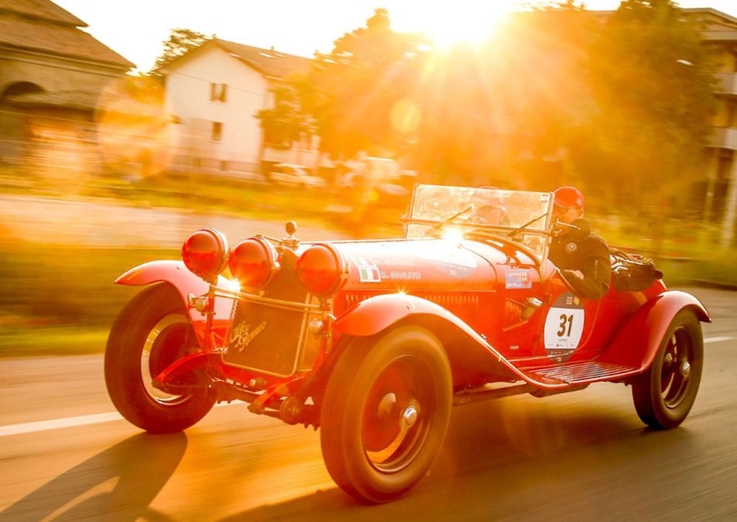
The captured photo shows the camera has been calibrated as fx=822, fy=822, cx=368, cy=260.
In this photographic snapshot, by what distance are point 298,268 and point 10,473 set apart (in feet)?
5.47

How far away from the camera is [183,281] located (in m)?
4.67

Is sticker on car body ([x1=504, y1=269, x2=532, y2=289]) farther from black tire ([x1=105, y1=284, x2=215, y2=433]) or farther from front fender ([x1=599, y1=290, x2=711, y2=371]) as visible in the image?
black tire ([x1=105, y1=284, x2=215, y2=433])

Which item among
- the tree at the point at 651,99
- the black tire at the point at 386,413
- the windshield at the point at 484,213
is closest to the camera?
the black tire at the point at 386,413

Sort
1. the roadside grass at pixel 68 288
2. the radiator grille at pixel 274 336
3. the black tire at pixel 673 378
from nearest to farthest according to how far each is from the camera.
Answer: the radiator grille at pixel 274 336, the black tire at pixel 673 378, the roadside grass at pixel 68 288

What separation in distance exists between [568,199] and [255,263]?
2624 millimetres

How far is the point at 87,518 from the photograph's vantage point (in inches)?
136

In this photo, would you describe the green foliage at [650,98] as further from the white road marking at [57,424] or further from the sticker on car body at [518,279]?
the white road marking at [57,424]

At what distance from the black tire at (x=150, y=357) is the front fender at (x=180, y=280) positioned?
9 cm

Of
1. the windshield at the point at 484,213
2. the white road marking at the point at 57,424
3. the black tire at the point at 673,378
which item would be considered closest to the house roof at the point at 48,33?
the windshield at the point at 484,213

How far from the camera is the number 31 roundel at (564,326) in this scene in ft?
18.2

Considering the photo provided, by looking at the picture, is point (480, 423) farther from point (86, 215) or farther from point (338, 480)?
point (86, 215)

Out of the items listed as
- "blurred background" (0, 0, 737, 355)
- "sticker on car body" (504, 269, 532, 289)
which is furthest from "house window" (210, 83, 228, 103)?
"sticker on car body" (504, 269, 532, 289)

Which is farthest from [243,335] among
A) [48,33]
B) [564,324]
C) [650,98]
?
[48,33]

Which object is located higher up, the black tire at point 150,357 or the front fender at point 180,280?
the front fender at point 180,280
